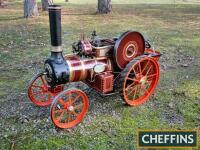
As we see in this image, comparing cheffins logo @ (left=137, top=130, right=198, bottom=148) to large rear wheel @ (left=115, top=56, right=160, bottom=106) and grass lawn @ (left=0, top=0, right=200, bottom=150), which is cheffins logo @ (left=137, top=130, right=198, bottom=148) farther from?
large rear wheel @ (left=115, top=56, right=160, bottom=106)

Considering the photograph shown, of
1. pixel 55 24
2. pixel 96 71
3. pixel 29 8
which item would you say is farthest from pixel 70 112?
pixel 29 8

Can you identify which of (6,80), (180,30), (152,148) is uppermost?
(180,30)

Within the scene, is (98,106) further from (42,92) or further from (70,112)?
(42,92)

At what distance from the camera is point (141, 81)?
5.64 m

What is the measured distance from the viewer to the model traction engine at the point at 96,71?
15.8 feet

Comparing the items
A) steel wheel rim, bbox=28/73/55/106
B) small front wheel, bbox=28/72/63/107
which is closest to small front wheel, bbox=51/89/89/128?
small front wheel, bbox=28/72/63/107

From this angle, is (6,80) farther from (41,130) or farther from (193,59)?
(193,59)

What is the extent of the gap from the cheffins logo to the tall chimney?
6.15 feet

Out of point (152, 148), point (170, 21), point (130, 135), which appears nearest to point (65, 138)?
point (130, 135)

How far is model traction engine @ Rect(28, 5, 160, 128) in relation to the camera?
15.8 feet

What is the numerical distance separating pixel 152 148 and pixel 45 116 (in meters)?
1.95

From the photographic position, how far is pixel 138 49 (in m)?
5.68

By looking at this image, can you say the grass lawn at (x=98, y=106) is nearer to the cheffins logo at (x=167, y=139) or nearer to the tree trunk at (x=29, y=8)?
the cheffins logo at (x=167, y=139)

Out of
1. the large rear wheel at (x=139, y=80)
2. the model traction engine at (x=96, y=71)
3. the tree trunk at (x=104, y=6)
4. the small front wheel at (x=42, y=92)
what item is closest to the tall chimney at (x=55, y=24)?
the model traction engine at (x=96, y=71)
